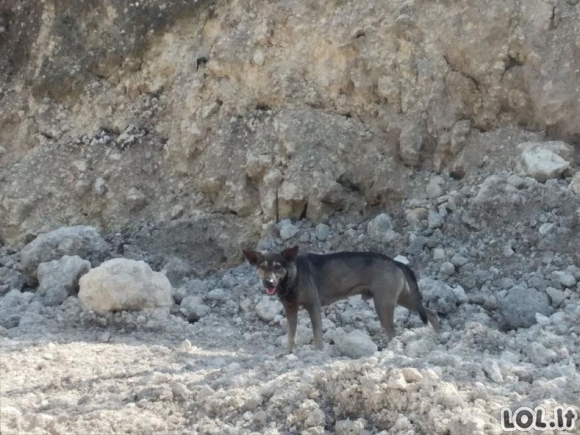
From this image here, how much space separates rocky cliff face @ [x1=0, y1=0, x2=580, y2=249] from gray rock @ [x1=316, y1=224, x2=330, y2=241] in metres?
0.23

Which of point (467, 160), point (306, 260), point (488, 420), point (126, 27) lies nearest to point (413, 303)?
point (306, 260)

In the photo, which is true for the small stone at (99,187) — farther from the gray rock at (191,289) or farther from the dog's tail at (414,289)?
the dog's tail at (414,289)

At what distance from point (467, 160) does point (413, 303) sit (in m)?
3.18

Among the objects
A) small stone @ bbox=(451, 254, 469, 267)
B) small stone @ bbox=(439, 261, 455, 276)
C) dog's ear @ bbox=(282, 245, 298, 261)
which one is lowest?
dog's ear @ bbox=(282, 245, 298, 261)

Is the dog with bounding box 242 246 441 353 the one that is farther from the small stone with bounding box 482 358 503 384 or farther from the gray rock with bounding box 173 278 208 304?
the small stone with bounding box 482 358 503 384

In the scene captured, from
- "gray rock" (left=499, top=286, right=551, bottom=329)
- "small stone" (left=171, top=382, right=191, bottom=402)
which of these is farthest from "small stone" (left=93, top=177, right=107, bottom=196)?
"small stone" (left=171, top=382, right=191, bottom=402)

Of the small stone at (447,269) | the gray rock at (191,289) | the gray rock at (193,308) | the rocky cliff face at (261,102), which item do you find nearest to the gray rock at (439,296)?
the small stone at (447,269)

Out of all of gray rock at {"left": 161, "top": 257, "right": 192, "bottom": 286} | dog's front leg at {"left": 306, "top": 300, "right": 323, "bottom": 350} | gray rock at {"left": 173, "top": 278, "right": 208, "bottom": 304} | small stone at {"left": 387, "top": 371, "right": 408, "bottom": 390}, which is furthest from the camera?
gray rock at {"left": 161, "top": 257, "right": 192, "bottom": 286}

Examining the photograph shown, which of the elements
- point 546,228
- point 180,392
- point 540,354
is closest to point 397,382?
point 180,392

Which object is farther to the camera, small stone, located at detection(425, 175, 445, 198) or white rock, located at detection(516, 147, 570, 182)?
small stone, located at detection(425, 175, 445, 198)

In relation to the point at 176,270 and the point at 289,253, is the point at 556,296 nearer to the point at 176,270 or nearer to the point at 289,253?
the point at 289,253

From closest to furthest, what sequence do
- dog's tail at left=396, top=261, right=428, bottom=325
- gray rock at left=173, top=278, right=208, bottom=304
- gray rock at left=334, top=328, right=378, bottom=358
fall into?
gray rock at left=334, top=328, right=378, bottom=358 < dog's tail at left=396, top=261, right=428, bottom=325 < gray rock at left=173, top=278, right=208, bottom=304

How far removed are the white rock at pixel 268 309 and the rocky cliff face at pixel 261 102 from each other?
2.21 meters

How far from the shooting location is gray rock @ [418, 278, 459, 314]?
32.6 ft
